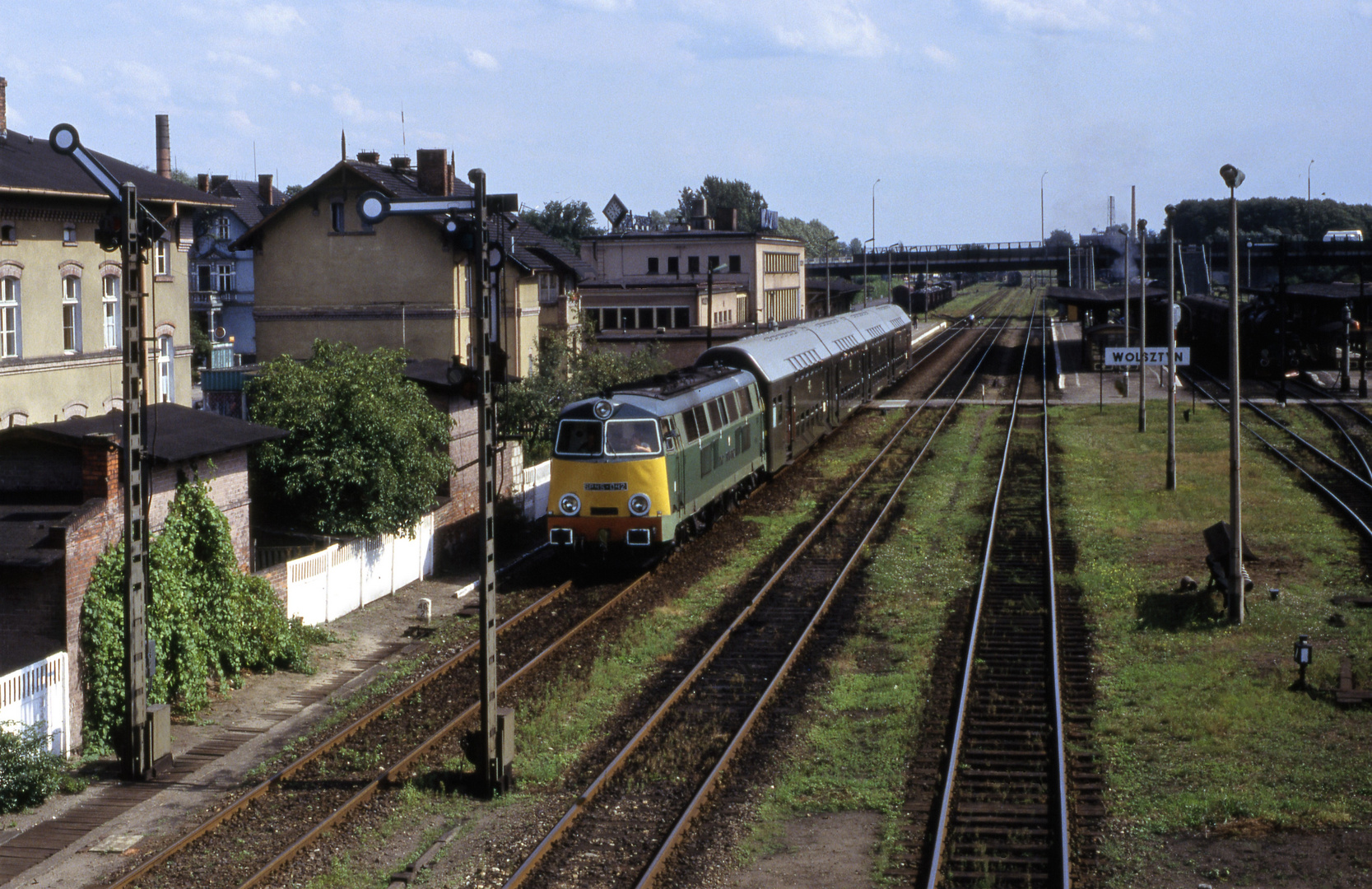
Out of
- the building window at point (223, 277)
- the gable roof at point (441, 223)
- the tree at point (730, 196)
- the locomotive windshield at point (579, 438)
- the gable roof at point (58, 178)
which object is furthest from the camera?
the tree at point (730, 196)

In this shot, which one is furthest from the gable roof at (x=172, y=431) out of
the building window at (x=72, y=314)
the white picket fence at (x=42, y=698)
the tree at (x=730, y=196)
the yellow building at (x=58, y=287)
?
the tree at (x=730, y=196)

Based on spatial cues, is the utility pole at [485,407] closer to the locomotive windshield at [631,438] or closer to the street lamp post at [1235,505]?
the locomotive windshield at [631,438]

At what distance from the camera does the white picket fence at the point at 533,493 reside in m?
29.4

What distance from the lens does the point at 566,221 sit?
→ 124 metres

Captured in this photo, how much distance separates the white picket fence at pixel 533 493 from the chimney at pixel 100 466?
529 inches

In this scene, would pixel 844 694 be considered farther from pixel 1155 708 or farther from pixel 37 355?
pixel 37 355

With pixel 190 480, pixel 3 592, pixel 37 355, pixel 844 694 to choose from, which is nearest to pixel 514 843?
pixel 844 694

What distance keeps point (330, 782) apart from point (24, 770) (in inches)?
116

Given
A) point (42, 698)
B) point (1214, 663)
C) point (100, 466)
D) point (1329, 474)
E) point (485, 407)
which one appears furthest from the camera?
point (1329, 474)

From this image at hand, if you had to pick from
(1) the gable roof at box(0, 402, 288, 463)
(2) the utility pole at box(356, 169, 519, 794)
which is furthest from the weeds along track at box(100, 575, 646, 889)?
(1) the gable roof at box(0, 402, 288, 463)

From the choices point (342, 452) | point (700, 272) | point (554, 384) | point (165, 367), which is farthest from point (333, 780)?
point (700, 272)

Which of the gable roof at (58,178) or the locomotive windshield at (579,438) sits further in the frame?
the gable roof at (58,178)

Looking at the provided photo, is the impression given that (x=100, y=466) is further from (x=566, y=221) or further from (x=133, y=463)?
(x=566, y=221)

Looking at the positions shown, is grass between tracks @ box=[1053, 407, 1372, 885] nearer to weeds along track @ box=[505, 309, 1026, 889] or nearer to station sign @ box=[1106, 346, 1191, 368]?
weeds along track @ box=[505, 309, 1026, 889]
